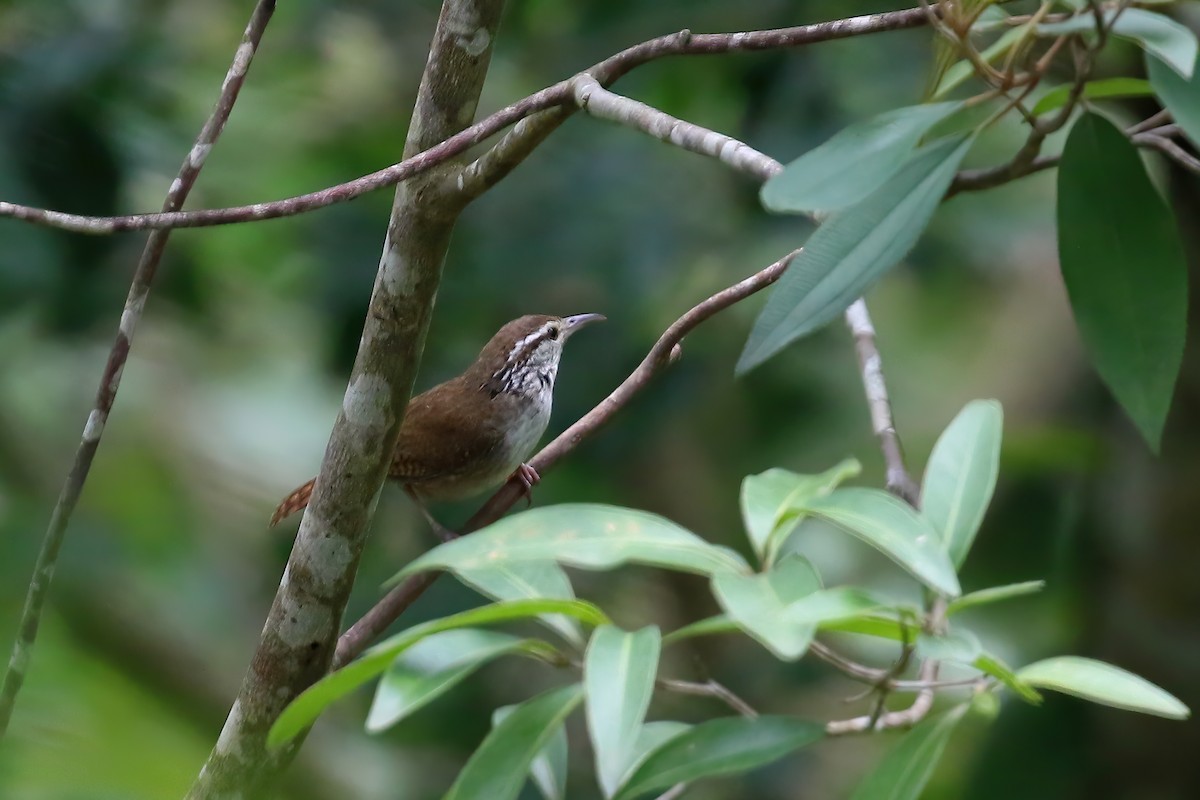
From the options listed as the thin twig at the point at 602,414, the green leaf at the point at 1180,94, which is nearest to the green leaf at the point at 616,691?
the green leaf at the point at 1180,94

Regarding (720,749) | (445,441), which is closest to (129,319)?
(445,441)

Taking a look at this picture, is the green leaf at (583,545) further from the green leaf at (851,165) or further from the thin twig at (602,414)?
the thin twig at (602,414)

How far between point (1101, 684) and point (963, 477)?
33 centimetres

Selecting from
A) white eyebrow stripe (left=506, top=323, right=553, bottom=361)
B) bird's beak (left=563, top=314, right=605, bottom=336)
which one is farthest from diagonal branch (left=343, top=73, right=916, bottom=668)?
bird's beak (left=563, top=314, right=605, bottom=336)

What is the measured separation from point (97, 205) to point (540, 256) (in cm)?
148

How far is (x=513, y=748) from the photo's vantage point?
4.89 ft

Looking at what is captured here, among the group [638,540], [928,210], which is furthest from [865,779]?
[928,210]

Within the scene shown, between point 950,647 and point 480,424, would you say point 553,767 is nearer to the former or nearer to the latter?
point 950,647

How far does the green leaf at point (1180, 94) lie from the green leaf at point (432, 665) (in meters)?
0.90

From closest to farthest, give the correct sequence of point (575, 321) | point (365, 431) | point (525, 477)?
1. point (365, 431)
2. point (525, 477)
3. point (575, 321)

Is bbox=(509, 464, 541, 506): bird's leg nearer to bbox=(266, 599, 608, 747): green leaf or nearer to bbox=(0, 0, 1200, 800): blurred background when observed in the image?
bbox=(0, 0, 1200, 800): blurred background

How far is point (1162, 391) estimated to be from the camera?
4.85ft

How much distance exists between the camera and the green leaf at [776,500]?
1.36m

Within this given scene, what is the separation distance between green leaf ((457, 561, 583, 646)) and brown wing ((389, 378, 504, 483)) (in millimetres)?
2256
